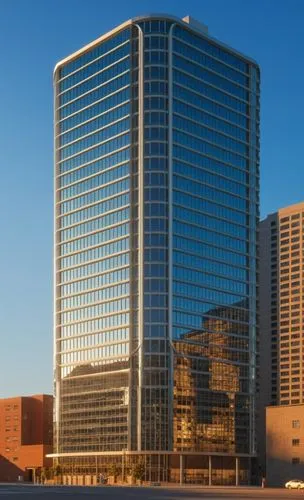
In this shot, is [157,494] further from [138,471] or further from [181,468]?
[181,468]

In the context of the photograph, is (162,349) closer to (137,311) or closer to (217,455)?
(137,311)

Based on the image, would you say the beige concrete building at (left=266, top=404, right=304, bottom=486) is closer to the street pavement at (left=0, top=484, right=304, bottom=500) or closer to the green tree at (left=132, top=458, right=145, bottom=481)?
the green tree at (left=132, top=458, right=145, bottom=481)

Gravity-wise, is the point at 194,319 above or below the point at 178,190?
below

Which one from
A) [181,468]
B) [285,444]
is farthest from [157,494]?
[181,468]

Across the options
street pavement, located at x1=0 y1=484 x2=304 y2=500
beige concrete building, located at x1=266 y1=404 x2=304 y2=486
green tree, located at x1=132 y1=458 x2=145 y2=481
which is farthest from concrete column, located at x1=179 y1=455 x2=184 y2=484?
street pavement, located at x1=0 y1=484 x2=304 y2=500

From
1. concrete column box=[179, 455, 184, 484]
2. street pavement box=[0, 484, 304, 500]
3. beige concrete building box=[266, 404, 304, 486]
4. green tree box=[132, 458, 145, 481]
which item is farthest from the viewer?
concrete column box=[179, 455, 184, 484]

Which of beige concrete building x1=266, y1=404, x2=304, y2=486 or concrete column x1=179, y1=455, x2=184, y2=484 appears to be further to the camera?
concrete column x1=179, y1=455, x2=184, y2=484

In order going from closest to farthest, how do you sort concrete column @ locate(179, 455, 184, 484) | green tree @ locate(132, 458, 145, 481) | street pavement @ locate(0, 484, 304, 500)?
street pavement @ locate(0, 484, 304, 500) < green tree @ locate(132, 458, 145, 481) < concrete column @ locate(179, 455, 184, 484)

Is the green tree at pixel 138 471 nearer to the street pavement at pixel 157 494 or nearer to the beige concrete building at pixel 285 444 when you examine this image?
the beige concrete building at pixel 285 444

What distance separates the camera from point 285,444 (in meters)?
173

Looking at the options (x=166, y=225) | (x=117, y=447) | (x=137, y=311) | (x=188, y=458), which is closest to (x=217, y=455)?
(x=188, y=458)

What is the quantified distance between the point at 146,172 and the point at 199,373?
4377 cm

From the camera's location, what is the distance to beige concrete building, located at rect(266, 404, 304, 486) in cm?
16975

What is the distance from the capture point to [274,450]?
175 meters
